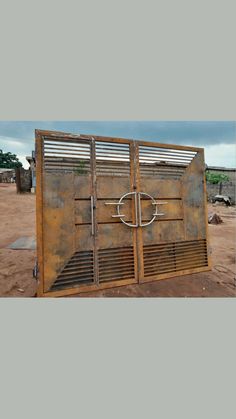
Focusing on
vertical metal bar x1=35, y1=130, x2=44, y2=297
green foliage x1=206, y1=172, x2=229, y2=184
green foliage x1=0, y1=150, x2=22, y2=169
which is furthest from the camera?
green foliage x1=0, y1=150, x2=22, y2=169

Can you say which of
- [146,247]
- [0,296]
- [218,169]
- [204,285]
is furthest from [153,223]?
[218,169]

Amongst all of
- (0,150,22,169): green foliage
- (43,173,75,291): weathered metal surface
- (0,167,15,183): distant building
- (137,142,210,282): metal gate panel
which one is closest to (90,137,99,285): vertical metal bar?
(43,173,75,291): weathered metal surface

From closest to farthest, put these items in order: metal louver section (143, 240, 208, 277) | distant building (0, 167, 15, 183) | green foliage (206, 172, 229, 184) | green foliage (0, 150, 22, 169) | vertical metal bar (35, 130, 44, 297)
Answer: vertical metal bar (35, 130, 44, 297) < metal louver section (143, 240, 208, 277) < green foliage (206, 172, 229, 184) < distant building (0, 167, 15, 183) < green foliage (0, 150, 22, 169)

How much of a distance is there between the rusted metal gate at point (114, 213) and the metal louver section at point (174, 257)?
0.02m

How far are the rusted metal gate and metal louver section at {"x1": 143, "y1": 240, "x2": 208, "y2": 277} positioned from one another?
0.02 meters

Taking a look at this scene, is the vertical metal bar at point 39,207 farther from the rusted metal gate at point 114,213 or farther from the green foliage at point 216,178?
the green foliage at point 216,178

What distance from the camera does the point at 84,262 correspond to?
117 inches

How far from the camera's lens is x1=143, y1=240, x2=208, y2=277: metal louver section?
337 centimetres

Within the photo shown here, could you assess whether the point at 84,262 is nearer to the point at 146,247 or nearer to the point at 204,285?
the point at 146,247

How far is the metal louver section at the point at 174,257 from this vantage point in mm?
3371

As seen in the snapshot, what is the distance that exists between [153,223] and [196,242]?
1055mm

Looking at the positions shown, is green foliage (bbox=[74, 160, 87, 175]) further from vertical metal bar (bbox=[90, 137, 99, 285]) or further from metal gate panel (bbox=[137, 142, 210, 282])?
metal gate panel (bbox=[137, 142, 210, 282])

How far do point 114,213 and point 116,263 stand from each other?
81 centimetres

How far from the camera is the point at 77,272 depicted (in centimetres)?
293
